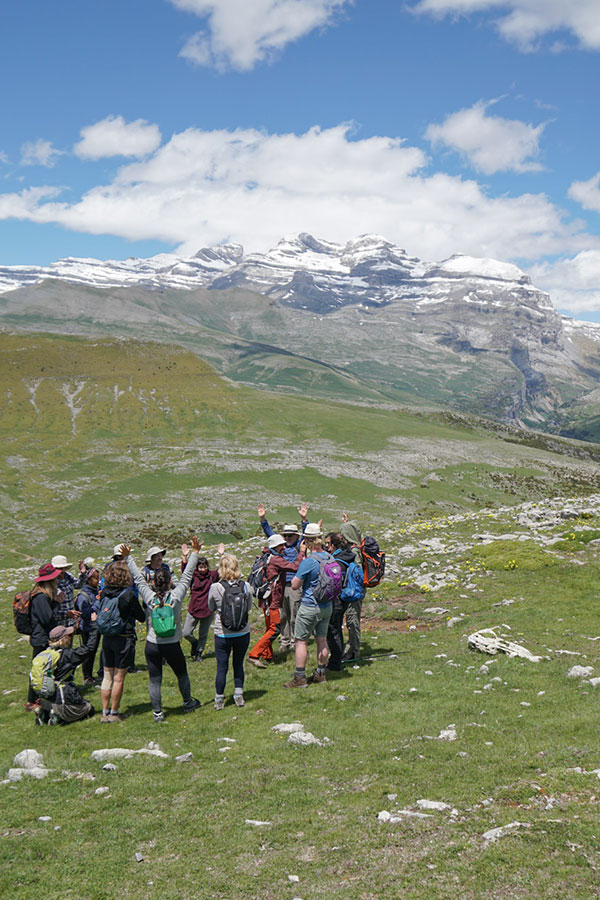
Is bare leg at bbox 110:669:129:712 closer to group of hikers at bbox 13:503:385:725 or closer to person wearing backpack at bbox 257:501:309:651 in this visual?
group of hikers at bbox 13:503:385:725

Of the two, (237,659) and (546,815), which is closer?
(546,815)

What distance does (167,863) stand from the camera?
25.6 feet

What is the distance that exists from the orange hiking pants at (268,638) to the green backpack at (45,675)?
21.2 feet

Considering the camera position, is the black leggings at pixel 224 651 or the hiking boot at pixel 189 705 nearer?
the black leggings at pixel 224 651

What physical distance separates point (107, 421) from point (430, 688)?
12356 cm

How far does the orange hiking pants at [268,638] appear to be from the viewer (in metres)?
18.3

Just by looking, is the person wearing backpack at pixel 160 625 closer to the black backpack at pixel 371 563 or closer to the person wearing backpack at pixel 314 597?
the person wearing backpack at pixel 314 597

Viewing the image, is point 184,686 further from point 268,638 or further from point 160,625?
point 268,638

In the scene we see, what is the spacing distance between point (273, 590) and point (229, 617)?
184 inches

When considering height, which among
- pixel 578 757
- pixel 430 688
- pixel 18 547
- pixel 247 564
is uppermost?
pixel 578 757

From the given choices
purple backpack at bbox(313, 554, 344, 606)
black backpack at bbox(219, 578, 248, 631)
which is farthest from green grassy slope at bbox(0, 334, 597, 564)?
black backpack at bbox(219, 578, 248, 631)

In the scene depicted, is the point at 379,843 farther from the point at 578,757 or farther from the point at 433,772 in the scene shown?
the point at 578,757

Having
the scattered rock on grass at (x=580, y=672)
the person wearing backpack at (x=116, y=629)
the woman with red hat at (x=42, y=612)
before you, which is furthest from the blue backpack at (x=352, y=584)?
the woman with red hat at (x=42, y=612)

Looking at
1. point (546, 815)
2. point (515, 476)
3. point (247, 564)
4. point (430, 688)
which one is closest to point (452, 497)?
point (515, 476)
